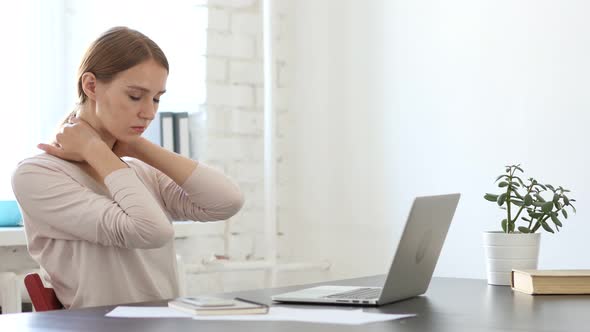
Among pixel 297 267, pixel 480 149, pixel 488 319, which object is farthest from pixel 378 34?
pixel 488 319

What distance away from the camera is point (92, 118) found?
86.4 inches

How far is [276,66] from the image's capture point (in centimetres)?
370

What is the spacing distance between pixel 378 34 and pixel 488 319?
84.7 inches

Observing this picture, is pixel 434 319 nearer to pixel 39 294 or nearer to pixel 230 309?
pixel 230 309

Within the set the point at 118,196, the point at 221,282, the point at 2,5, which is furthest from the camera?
the point at 221,282

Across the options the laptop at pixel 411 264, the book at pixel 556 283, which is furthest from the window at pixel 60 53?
the book at pixel 556 283

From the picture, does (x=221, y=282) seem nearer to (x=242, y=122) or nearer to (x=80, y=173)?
(x=242, y=122)

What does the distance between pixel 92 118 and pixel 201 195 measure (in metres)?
0.35

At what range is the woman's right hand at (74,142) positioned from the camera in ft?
6.87

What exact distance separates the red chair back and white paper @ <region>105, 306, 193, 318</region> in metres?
0.34

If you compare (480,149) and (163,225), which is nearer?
(163,225)

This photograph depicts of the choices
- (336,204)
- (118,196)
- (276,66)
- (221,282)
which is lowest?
(221,282)

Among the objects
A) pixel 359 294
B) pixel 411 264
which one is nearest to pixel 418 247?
pixel 411 264

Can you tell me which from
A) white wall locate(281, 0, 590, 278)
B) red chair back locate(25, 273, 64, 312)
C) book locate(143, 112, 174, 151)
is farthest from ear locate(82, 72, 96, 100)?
white wall locate(281, 0, 590, 278)
